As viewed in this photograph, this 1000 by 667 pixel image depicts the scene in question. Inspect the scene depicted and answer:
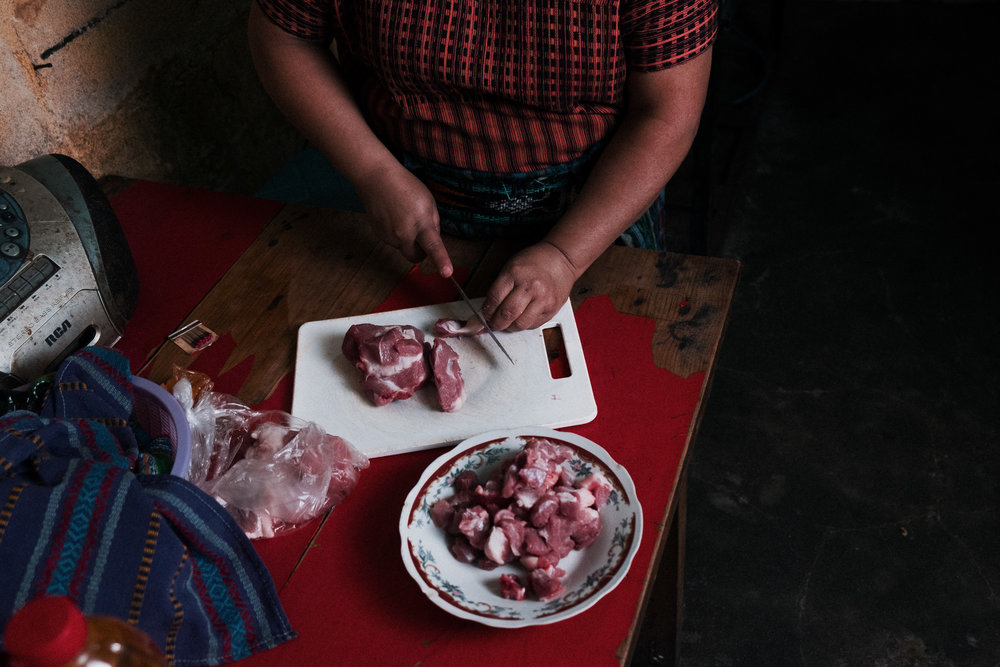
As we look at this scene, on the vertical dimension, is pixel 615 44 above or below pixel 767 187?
above

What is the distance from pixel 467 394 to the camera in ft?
4.17

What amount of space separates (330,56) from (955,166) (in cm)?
288

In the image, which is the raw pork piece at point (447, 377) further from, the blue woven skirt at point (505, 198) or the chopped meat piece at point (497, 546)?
the blue woven skirt at point (505, 198)

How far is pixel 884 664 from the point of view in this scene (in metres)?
1.96

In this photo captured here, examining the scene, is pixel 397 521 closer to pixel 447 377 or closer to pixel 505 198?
pixel 447 377

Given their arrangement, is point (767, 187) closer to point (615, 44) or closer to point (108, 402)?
point (615, 44)

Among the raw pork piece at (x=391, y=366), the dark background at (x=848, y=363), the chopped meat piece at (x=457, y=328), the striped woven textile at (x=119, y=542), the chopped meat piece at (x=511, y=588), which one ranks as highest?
the striped woven textile at (x=119, y=542)

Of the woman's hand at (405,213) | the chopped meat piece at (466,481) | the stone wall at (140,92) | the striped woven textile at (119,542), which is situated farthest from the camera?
the stone wall at (140,92)

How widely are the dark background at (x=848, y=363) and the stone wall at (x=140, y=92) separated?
140cm

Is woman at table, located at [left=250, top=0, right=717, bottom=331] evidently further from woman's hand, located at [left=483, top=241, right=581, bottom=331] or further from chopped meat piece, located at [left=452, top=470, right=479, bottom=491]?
chopped meat piece, located at [left=452, top=470, right=479, bottom=491]

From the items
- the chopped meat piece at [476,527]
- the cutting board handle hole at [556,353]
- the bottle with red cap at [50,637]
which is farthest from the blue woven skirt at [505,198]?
the bottle with red cap at [50,637]

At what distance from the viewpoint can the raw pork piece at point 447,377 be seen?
1.24 m

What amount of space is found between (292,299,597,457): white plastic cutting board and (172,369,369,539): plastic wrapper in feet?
0.20

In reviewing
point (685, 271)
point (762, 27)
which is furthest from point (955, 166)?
point (685, 271)
